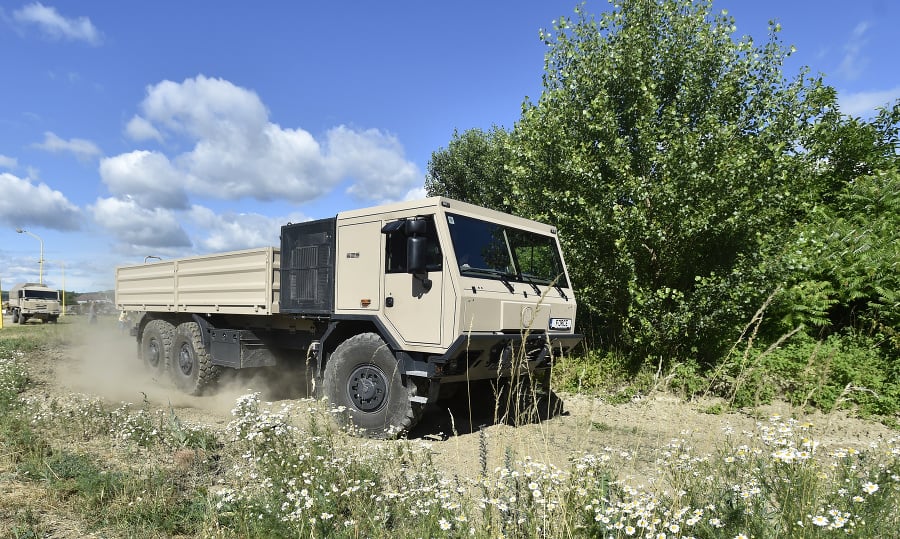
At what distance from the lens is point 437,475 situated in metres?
3.46

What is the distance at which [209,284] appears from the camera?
9227 mm

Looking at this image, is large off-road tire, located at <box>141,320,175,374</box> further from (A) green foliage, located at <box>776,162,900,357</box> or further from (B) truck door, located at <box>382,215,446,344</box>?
(A) green foliage, located at <box>776,162,900,357</box>

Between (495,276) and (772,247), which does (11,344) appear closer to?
(495,276)

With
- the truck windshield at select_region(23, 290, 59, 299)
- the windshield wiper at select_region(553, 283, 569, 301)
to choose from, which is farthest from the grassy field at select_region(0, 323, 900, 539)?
the truck windshield at select_region(23, 290, 59, 299)

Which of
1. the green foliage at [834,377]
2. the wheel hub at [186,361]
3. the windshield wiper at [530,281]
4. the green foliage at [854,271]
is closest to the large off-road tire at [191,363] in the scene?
the wheel hub at [186,361]

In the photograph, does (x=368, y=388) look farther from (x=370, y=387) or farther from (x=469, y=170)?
(x=469, y=170)

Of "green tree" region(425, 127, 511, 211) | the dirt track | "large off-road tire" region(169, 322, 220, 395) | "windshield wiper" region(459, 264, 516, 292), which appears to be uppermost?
"green tree" region(425, 127, 511, 211)

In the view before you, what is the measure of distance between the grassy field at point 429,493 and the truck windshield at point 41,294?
116ft

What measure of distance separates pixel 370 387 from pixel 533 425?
193cm

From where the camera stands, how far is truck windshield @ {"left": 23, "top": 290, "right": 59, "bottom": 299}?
1310 inches

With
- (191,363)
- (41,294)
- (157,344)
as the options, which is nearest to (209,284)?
(191,363)

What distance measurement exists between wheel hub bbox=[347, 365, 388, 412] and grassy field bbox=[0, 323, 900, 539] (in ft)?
3.78

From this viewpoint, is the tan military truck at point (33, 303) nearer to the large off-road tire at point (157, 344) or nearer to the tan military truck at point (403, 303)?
the large off-road tire at point (157, 344)

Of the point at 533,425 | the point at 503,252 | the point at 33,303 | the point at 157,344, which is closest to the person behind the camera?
the point at 533,425
